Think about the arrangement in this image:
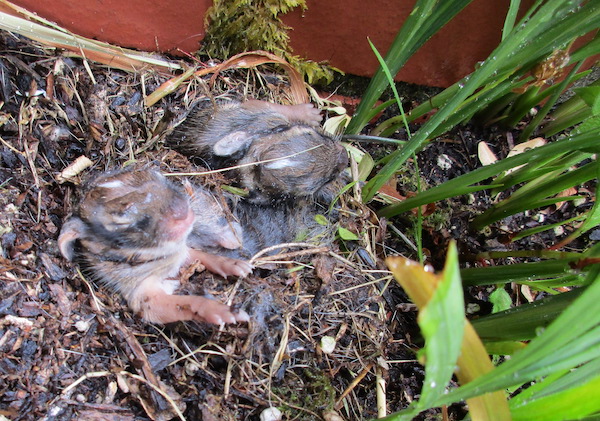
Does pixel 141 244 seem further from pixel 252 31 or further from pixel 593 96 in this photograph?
pixel 593 96

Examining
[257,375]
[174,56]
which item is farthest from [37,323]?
[174,56]

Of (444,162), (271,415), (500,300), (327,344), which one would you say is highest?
(444,162)

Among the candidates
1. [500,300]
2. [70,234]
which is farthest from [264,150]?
[500,300]

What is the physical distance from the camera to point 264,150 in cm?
252

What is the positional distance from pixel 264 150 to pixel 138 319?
3.44 ft

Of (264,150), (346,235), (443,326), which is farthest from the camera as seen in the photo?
(264,150)

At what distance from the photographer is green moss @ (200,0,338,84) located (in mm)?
2504

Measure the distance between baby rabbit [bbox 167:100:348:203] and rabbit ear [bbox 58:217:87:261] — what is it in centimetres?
75

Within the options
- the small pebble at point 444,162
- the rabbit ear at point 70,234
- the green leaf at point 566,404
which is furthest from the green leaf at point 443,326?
the small pebble at point 444,162

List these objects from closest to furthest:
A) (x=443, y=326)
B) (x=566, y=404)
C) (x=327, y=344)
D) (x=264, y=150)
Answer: (x=443, y=326)
(x=566, y=404)
(x=327, y=344)
(x=264, y=150)

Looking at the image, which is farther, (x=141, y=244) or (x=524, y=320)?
(x=141, y=244)

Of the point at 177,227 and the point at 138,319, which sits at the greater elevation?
the point at 177,227

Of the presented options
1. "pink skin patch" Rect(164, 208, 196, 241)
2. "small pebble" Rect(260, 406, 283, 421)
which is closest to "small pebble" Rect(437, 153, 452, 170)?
"pink skin patch" Rect(164, 208, 196, 241)

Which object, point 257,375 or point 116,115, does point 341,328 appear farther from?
point 116,115
